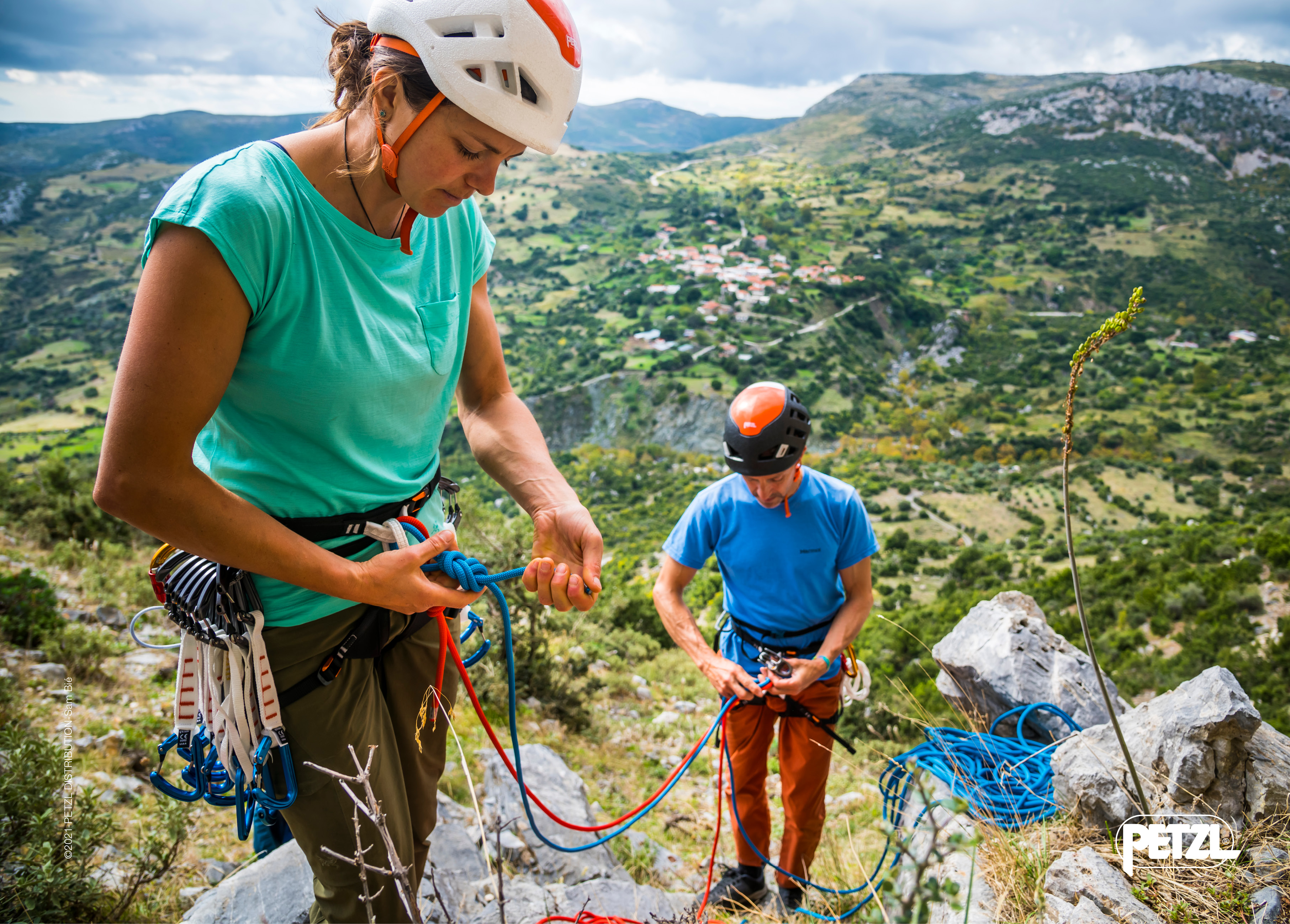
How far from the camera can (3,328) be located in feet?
316

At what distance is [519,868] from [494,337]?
2.54m

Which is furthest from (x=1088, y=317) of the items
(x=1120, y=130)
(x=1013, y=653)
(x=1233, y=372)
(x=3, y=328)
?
(x=3, y=328)

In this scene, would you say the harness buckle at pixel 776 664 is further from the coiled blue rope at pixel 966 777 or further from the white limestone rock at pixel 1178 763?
the white limestone rock at pixel 1178 763

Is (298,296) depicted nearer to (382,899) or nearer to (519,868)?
(382,899)

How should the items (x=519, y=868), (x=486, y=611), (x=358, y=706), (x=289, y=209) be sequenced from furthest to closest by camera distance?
(x=486, y=611) → (x=519, y=868) → (x=358, y=706) → (x=289, y=209)

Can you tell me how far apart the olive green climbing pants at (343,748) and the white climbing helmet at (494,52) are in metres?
1.12

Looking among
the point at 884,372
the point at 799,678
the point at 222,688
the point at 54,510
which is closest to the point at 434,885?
the point at 222,688

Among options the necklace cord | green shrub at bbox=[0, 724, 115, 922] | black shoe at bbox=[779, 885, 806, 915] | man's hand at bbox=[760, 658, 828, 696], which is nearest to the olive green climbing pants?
the necklace cord

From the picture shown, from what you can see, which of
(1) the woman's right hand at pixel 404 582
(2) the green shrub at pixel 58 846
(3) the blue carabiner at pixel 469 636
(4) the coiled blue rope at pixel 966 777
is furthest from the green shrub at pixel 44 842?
(1) the woman's right hand at pixel 404 582

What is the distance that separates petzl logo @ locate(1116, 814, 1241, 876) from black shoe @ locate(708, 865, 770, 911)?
158cm

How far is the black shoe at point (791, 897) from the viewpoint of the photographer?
9.46 feet

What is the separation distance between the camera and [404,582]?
4.28 ft

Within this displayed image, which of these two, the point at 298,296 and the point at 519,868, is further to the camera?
the point at 519,868

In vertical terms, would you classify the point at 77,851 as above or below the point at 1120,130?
below
